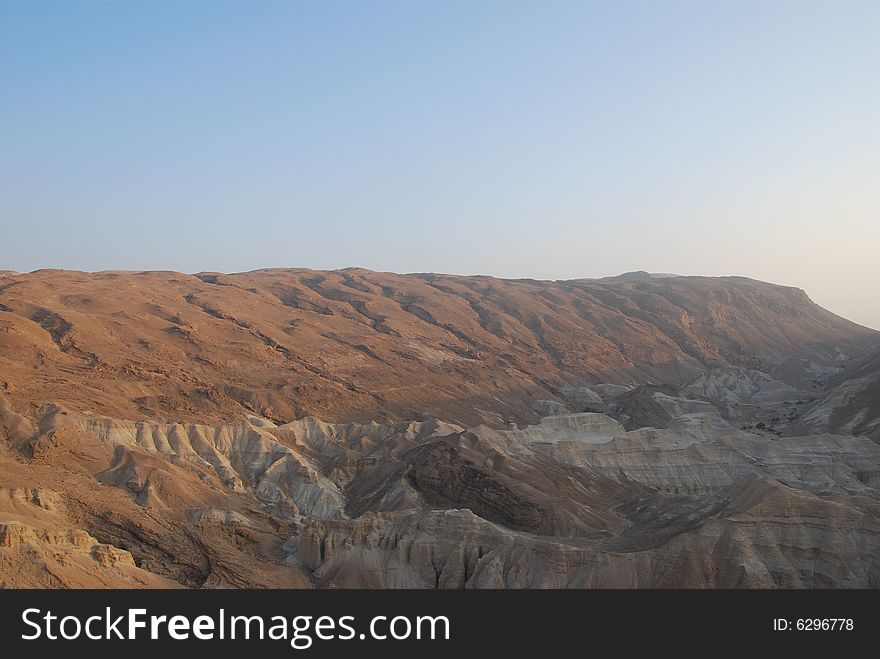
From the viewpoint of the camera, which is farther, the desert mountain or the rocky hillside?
the rocky hillside

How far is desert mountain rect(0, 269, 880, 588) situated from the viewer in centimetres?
3288

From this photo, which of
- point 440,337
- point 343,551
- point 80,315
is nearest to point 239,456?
point 343,551

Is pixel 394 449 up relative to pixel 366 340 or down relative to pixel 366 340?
down

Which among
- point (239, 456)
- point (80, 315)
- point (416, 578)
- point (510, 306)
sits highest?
point (510, 306)

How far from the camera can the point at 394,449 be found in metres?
58.8

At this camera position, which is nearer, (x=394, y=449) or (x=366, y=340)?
(x=394, y=449)

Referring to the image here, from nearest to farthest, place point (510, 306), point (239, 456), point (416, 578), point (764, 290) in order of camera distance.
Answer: point (416, 578) < point (239, 456) < point (510, 306) < point (764, 290)

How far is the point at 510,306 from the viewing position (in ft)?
413

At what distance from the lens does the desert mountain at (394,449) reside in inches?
1294

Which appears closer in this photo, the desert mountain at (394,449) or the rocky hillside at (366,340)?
the desert mountain at (394,449)

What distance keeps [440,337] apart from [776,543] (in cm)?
7386
